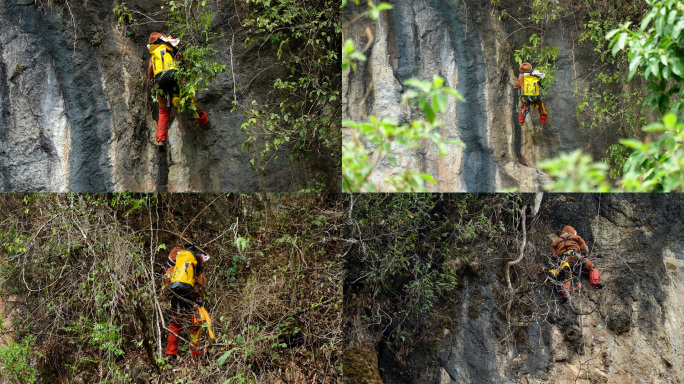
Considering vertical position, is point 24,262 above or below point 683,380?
above

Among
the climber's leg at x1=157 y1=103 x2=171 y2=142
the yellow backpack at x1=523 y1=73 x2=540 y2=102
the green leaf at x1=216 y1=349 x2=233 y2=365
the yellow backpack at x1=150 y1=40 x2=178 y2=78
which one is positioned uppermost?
the yellow backpack at x1=150 y1=40 x2=178 y2=78

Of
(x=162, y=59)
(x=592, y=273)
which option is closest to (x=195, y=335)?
(x=162, y=59)

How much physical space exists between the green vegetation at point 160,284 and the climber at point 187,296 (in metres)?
0.08

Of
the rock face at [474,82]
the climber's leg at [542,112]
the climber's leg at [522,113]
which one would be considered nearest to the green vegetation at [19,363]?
the rock face at [474,82]

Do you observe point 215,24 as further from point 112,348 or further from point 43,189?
point 112,348

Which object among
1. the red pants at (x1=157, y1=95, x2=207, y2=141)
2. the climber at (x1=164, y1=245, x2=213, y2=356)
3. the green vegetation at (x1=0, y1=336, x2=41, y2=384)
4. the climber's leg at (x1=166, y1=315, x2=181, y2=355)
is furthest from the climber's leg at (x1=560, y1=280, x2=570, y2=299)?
the green vegetation at (x1=0, y1=336, x2=41, y2=384)

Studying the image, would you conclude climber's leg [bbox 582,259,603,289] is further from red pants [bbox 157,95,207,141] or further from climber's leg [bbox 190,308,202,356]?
red pants [bbox 157,95,207,141]

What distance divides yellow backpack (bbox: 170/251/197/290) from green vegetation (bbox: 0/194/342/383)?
0.59 feet

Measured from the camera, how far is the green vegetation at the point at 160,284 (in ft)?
14.0

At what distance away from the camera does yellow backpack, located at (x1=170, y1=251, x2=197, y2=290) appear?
4266mm

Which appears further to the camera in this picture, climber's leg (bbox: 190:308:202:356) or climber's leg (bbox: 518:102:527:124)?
climber's leg (bbox: 518:102:527:124)

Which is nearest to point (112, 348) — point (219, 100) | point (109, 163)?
point (109, 163)

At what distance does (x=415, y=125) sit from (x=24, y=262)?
4.20 m

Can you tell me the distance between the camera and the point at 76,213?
181 inches
